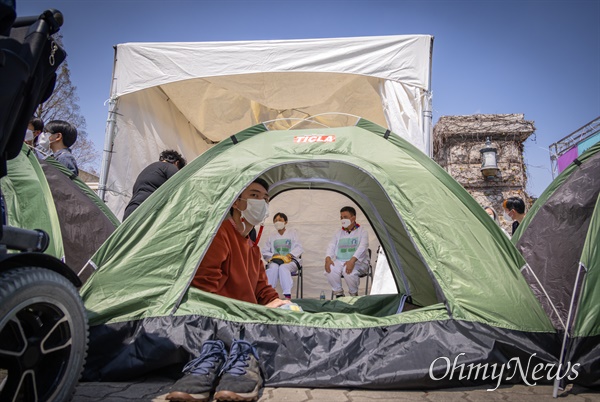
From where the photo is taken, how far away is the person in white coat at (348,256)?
5574 mm

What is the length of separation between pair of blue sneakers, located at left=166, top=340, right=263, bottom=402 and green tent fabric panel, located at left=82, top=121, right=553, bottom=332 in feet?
1.03

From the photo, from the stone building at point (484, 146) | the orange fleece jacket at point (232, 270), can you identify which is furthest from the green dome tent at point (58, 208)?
the stone building at point (484, 146)

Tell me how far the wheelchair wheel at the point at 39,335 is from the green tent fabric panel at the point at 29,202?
118cm

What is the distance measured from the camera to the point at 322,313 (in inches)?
105

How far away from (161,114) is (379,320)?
4.72 meters

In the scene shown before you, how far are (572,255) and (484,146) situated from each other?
10.3 m

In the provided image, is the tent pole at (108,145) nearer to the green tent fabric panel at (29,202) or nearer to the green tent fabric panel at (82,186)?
the green tent fabric panel at (82,186)

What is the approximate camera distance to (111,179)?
→ 5.30m

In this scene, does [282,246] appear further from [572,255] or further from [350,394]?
[350,394]

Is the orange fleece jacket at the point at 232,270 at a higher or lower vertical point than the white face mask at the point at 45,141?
lower

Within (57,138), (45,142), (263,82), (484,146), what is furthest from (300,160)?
(484,146)

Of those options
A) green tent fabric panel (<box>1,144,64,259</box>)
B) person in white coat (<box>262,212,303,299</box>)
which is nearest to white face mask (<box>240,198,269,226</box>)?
green tent fabric panel (<box>1,144,64,259</box>)

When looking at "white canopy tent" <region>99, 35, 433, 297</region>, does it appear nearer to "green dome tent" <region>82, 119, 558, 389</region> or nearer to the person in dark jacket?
the person in dark jacket

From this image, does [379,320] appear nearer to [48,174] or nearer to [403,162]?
[403,162]
